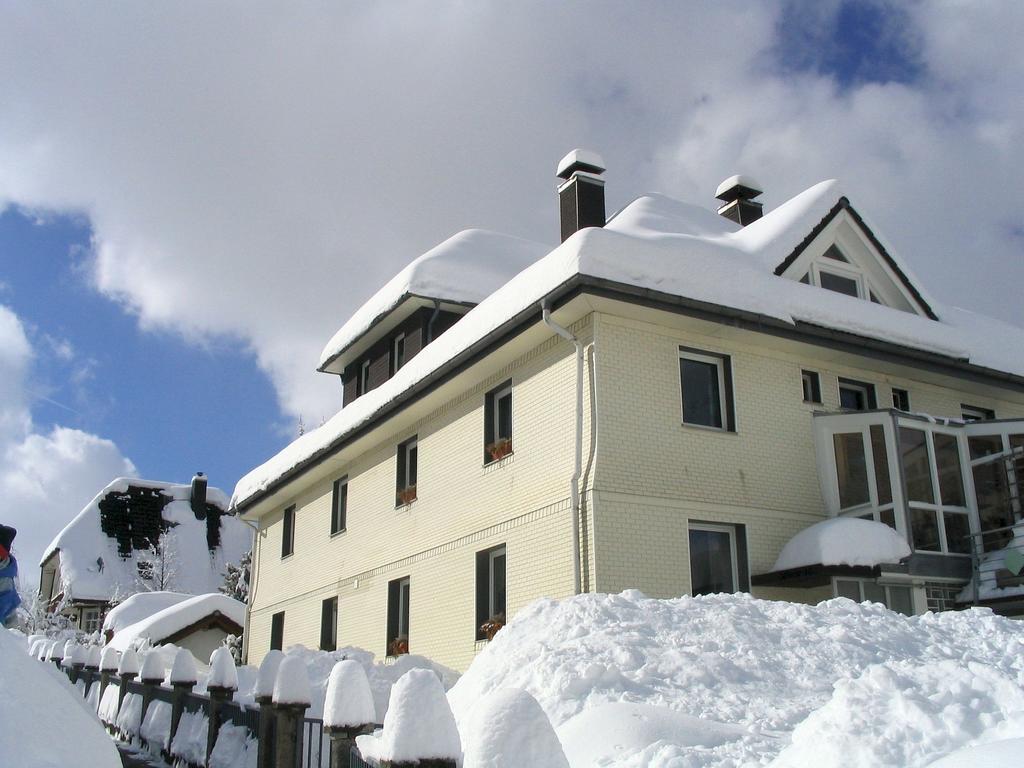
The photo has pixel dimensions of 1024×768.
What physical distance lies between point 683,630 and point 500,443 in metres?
6.78

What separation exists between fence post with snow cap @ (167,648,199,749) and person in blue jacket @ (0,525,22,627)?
19.5ft

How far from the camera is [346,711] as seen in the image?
20.5 feet

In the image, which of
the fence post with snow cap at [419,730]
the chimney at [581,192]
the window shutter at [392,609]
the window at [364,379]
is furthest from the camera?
the window at [364,379]

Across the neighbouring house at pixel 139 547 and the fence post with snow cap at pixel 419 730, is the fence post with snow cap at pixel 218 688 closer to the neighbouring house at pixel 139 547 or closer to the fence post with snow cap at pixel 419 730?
the fence post with snow cap at pixel 419 730

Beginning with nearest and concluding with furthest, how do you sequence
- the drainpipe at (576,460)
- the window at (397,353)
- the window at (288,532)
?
the drainpipe at (576,460), the window at (397,353), the window at (288,532)

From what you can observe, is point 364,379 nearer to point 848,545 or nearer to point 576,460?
point 576,460

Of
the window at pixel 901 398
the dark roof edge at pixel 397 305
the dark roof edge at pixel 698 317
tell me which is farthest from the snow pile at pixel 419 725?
the dark roof edge at pixel 397 305

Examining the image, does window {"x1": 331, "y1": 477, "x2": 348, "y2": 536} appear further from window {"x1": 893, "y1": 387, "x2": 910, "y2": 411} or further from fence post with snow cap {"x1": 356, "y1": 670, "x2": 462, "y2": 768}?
fence post with snow cap {"x1": 356, "y1": 670, "x2": 462, "y2": 768}

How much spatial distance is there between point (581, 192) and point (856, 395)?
6.53 m

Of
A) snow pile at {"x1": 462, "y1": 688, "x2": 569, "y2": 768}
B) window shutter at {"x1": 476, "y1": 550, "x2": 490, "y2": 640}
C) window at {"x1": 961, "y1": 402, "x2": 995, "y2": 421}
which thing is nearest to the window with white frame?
window shutter at {"x1": 476, "y1": 550, "x2": 490, "y2": 640}

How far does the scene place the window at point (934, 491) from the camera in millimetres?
14516

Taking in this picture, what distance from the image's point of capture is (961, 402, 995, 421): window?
17.5 meters

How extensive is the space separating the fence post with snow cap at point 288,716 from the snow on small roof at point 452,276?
13118 millimetres

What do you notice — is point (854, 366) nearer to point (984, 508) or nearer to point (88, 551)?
point (984, 508)
